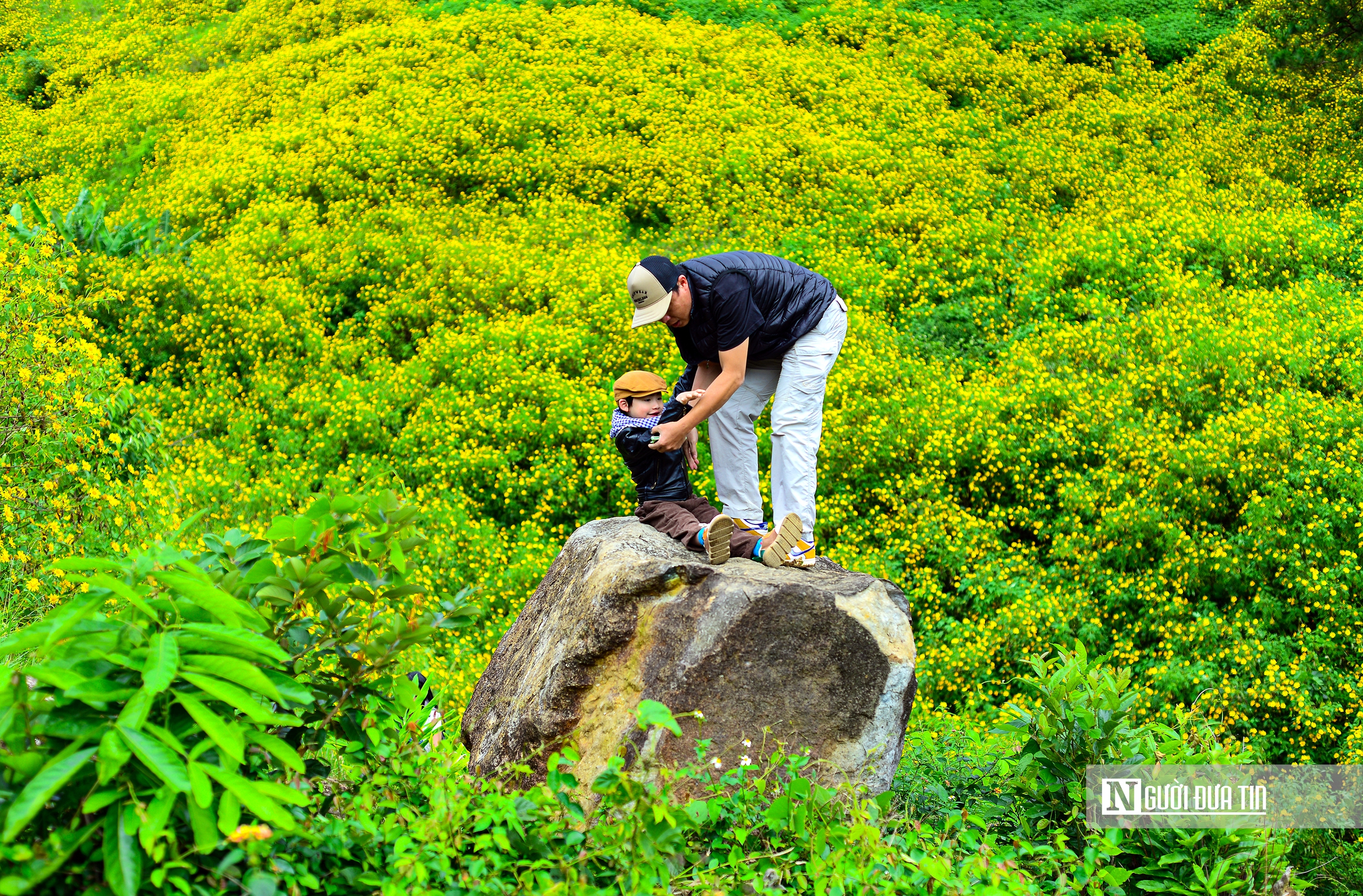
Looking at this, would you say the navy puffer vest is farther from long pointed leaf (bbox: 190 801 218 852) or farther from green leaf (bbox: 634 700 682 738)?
long pointed leaf (bbox: 190 801 218 852)

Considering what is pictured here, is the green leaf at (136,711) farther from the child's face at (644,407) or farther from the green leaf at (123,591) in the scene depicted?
the child's face at (644,407)

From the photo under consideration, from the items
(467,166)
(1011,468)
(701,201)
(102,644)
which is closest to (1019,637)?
(1011,468)

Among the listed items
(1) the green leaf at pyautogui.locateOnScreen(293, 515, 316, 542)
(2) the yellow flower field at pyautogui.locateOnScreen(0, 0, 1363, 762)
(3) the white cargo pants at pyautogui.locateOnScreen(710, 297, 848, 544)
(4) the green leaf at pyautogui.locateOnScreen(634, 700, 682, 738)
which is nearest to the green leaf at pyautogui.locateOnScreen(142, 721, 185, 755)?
(1) the green leaf at pyautogui.locateOnScreen(293, 515, 316, 542)

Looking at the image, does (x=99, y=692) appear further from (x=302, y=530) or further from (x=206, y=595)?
(x=302, y=530)

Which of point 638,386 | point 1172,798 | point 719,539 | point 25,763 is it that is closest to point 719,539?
point 719,539

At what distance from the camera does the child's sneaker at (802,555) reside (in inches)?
174

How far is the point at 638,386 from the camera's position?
4.91 m

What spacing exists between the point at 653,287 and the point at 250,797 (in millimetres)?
2879

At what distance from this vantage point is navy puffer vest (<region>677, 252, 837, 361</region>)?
15.1 feet

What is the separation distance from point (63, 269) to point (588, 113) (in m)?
6.61

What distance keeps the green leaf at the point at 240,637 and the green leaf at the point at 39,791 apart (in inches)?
12.0

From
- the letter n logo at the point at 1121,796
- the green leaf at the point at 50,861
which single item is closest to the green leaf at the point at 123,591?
the green leaf at the point at 50,861

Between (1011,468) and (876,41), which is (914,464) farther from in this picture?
(876,41)

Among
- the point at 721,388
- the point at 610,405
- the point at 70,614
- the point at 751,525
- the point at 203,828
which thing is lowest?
the point at 610,405
